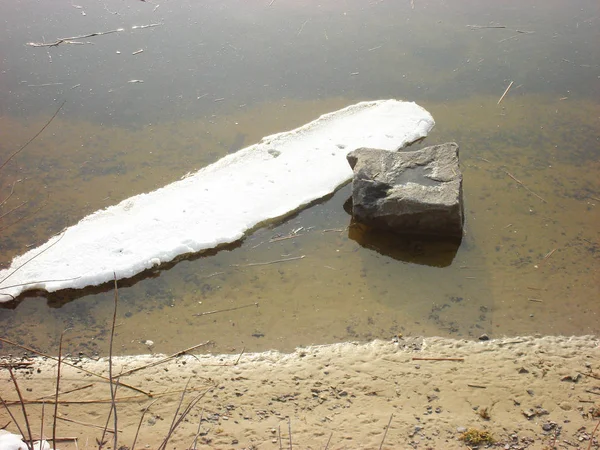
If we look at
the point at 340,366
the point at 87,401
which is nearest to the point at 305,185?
the point at 340,366

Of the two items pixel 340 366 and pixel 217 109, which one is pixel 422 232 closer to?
pixel 340 366

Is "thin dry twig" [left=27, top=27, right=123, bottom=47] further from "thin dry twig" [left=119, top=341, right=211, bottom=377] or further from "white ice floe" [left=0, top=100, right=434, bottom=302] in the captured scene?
"thin dry twig" [left=119, top=341, right=211, bottom=377]

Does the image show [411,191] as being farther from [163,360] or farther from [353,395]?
[163,360]

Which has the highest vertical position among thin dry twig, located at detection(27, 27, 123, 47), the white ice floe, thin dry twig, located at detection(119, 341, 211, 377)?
thin dry twig, located at detection(27, 27, 123, 47)

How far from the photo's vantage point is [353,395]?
11.9ft

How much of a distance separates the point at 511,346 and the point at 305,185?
2353 mm

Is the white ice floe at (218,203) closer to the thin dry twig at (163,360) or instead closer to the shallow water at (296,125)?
the shallow water at (296,125)

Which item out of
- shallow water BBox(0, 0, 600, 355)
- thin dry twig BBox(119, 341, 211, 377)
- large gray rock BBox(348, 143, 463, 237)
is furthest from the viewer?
large gray rock BBox(348, 143, 463, 237)

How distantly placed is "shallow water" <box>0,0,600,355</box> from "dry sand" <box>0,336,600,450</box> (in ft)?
0.71

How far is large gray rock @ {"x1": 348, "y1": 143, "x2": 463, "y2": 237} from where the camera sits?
4742 millimetres

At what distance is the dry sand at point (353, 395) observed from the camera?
3.30m

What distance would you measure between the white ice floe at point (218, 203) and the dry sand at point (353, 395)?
935 mm

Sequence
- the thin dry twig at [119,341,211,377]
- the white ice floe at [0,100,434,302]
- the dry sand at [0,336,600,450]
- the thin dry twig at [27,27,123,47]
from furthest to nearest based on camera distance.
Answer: the thin dry twig at [27,27,123,47]
the white ice floe at [0,100,434,302]
the thin dry twig at [119,341,211,377]
the dry sand at [0,336,600,450]

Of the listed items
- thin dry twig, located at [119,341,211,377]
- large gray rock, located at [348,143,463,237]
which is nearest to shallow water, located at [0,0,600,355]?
thin dry twig, located at [119,341,211,377]
